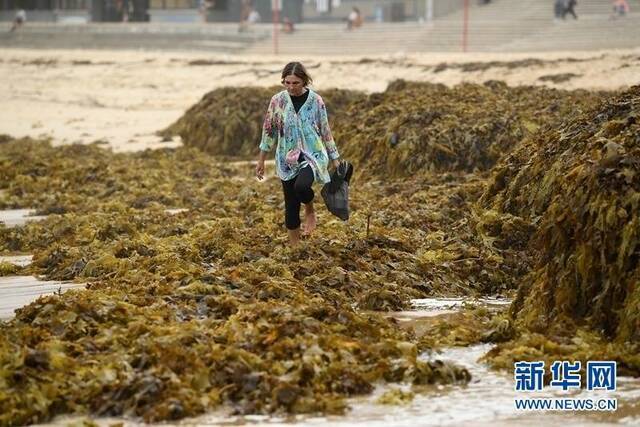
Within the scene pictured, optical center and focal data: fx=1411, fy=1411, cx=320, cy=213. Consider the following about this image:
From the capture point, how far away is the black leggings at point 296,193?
1072 centimetres

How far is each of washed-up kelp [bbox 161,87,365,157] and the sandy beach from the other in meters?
0.80

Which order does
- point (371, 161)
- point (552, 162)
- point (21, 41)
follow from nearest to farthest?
1. point (552, 162)
2. point (371, 161)
3. point (21, 41)

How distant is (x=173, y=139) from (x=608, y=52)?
10021 millimetres

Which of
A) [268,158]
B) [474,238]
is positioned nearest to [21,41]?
[268,158]

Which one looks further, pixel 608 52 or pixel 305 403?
pixel 608 52

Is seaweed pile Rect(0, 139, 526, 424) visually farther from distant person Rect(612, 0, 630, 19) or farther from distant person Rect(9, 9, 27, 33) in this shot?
distant person Rect(9, 9, 27, 33)

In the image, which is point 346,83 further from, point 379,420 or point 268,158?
point 379,420

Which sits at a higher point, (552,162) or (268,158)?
(552,162)

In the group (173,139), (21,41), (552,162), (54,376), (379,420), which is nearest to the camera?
(379,420)

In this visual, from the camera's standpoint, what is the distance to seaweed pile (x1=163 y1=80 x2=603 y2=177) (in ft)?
53.4

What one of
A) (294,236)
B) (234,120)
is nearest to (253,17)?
(234,120)

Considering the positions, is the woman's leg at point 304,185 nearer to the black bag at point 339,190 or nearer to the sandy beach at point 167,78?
the black bag at point 339,190

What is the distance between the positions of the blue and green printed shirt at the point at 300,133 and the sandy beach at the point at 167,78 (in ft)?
45.4

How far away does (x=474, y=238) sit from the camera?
1124cm
